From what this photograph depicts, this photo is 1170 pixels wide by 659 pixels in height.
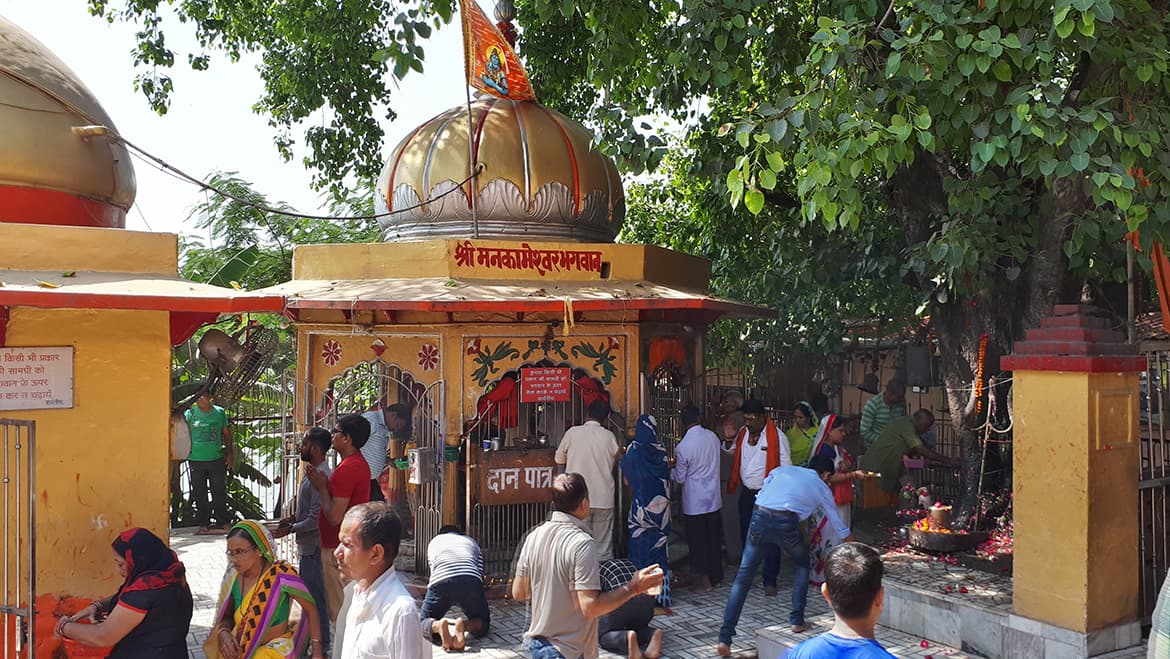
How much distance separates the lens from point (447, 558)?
681 centimetres

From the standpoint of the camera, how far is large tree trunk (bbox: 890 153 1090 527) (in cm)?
754

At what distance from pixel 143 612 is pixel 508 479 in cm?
482

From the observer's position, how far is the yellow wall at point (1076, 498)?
18.5ft

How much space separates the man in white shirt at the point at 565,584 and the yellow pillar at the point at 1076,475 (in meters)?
3.11

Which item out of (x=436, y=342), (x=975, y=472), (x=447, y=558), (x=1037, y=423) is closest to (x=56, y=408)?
(x=447, y=558)

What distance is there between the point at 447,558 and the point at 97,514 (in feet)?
7.95

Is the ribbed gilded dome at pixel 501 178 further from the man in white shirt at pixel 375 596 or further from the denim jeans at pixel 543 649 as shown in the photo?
the man in white shirt at pixel 375 596

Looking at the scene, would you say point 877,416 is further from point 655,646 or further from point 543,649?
point 543,649

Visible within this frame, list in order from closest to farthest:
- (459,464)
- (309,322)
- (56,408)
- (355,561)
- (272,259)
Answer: (355,561)
(56,408)
(459,464)
(309,322)
(272,259)

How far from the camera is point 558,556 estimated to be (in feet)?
14.3

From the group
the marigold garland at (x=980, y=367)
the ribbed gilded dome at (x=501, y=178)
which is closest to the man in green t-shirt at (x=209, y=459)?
the ribbed gilded dome at (x=501, y=178)

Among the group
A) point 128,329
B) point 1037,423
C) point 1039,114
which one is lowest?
point 1037,423

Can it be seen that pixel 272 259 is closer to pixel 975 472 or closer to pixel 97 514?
pixel 97 514

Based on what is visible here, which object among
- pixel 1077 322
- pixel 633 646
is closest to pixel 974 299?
pixel 1077 322
